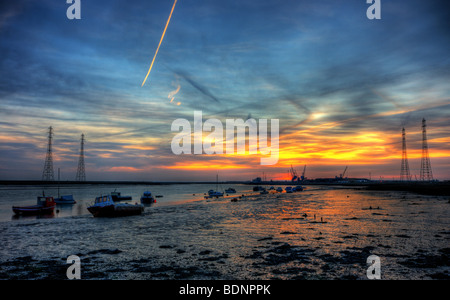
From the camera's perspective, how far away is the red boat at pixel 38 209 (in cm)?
5241

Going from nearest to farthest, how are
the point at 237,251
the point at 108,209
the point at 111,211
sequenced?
the point at 237,251 < the point at 108,209 < the point at 111,211

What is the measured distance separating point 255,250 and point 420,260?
10.7 m

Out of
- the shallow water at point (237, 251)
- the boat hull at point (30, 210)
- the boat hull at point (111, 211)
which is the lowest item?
the boat hull at point (30, 210)

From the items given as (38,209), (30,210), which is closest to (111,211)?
(38,209)

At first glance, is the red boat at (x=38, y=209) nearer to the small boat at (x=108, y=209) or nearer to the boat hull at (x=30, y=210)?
the boat hull at (x=30, y=210)

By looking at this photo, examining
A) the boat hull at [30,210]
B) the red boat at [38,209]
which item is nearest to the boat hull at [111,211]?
the boat hull at [30,210]

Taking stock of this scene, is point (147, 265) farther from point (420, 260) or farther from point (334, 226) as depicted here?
point (334, 226)

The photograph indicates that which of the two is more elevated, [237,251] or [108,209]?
[237,251]

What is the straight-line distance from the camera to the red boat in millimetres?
52406

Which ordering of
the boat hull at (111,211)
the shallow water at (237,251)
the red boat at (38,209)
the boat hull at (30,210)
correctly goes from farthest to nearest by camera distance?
1. the red boat at (38,209)
2. the boat hull at (30,210)
3. the boat hull at (111,211)
4. the shallow water at (237,251)

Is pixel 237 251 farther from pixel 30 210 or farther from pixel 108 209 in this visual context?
pixel 30 210

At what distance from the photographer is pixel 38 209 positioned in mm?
53969
